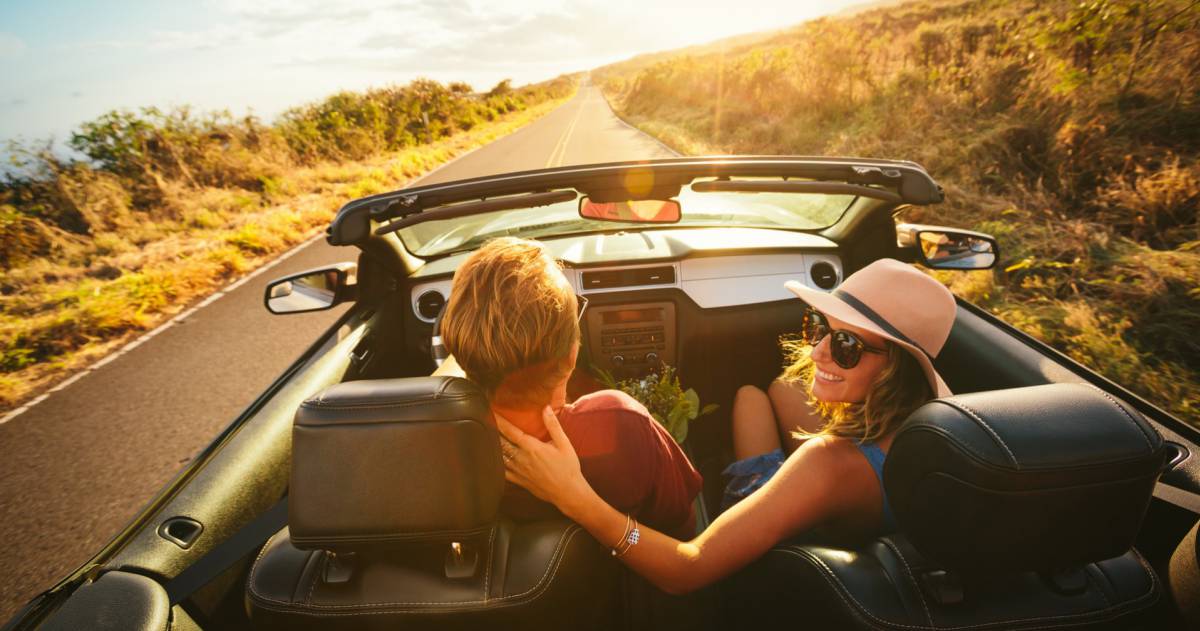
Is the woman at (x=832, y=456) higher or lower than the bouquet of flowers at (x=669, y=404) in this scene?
higher

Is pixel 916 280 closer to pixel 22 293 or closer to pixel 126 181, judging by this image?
pixel 22 293

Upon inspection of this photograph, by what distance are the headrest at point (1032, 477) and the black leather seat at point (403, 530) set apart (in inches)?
32.9

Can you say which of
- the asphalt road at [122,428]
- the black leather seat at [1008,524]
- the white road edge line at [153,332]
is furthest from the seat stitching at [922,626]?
the white road edge line at [153,332]

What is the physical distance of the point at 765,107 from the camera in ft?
56.5

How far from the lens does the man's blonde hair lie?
53.0 inches

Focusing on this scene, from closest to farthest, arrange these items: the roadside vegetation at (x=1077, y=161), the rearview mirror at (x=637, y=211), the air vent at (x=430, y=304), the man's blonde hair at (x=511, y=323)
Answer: the man's blonde hair at (x=511, y=323), the rearview mirror at (x=637, y=211), the air vent at (x=430, y=304), the roadside vegetation at (x=1077, y=161)

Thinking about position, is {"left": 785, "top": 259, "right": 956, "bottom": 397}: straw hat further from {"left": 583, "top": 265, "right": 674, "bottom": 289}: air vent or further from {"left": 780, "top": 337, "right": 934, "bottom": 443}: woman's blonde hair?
{"left": 583, "top": 265, "right": 674, "bottom": 289}: air vent

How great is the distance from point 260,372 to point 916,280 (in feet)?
19.2

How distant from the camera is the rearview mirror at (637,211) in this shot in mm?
2670

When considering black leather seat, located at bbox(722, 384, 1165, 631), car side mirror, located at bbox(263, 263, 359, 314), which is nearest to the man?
black leather seat, located at bbox(722, 384, 1165, 631)

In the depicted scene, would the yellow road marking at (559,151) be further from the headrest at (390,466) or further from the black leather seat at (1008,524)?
the black leather seat at (1008,524)

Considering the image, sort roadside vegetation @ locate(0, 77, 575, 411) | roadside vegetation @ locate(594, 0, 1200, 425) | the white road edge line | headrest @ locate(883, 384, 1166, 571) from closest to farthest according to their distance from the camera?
1. headrest @ locate(883, 384, 1166, 571)
2. roadside vegetation @ locate(594, 0, 1200, 425)
3. the white road edge line
4. roadside vegetation @ locate(0, 77, 575, 411)

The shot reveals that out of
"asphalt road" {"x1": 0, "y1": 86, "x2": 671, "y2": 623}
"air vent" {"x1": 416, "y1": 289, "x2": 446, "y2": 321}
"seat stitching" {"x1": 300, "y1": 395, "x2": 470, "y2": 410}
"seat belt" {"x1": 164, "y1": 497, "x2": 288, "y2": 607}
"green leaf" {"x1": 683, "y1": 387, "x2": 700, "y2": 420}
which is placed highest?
"seat stitching" {"x1": 300, "y1": 395, "x2": 470, "y2": 410}

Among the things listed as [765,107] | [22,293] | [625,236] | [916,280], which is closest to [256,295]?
[22,293]
